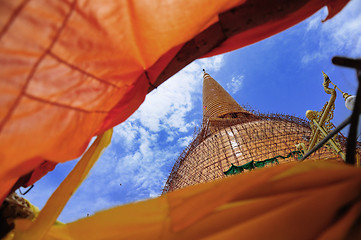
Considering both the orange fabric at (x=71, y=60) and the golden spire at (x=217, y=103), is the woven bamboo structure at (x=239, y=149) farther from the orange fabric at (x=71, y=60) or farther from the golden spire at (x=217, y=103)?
the orange fabric at (x=71, y=60)

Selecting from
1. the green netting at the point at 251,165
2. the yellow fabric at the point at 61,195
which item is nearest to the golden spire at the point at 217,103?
the green netting at the point at 251,165

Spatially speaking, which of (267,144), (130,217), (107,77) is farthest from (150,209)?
(267,144)

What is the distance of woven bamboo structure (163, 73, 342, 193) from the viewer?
8195mm

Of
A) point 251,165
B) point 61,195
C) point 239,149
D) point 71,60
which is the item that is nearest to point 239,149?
point 239,149

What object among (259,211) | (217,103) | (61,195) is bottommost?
(259,211)

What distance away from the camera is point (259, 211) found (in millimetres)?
814

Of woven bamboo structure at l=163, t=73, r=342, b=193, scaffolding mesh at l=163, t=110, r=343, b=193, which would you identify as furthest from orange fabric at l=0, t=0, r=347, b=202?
scaffolding mesh at l=163, t=110, r=343, b=193

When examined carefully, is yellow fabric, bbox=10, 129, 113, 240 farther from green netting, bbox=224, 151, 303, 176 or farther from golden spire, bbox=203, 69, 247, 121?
golden spire, bbox=203, 69, 247, 121

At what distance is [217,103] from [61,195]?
1355 centimetres

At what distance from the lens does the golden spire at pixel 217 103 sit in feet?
44.5

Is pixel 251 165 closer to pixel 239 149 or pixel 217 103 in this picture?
pixel 239 149

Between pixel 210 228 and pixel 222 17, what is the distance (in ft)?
3.38

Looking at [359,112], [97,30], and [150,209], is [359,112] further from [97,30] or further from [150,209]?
[97,30]

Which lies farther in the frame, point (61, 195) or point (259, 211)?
point (61, 195)
